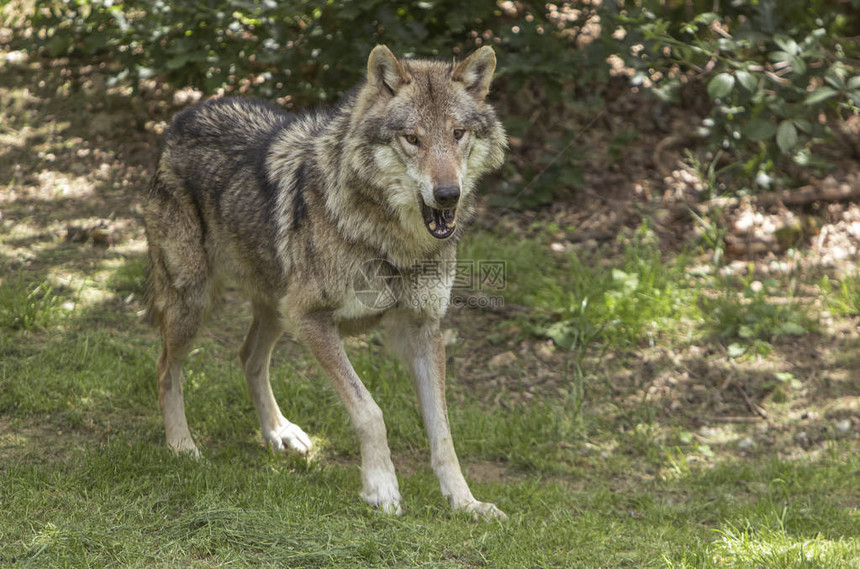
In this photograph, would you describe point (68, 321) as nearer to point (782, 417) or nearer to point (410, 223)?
point (410, 223)

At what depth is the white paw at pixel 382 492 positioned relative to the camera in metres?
4.21

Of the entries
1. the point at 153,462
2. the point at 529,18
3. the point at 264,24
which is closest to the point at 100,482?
the point at 153,462

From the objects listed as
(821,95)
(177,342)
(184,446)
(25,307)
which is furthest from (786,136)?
(25,307)

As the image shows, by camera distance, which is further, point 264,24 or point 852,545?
point 264,24

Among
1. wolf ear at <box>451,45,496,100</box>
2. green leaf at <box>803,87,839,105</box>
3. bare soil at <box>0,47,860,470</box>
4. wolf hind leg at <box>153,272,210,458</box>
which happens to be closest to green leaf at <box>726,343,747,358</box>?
bare soil at <box>0,47,860,470</box>

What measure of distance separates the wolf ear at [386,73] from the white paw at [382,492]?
191cm

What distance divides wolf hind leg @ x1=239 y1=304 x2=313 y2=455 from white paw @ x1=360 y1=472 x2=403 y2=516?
0.88m

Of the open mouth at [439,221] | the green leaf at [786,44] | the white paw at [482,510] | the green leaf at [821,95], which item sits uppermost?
the green leaf at [786,44]

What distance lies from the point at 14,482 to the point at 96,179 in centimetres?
415

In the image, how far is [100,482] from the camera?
13.7ft

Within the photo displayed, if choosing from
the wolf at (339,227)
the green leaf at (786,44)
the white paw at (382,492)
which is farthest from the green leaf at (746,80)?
the white paw at (382,492)

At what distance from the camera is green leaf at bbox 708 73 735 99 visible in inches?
224

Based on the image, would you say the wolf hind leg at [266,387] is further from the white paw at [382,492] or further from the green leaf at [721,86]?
the green leaf at [721,86]

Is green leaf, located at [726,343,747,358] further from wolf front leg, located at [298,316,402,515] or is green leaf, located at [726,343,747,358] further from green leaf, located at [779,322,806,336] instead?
wolf front leg, located at [298,316,402,515]
